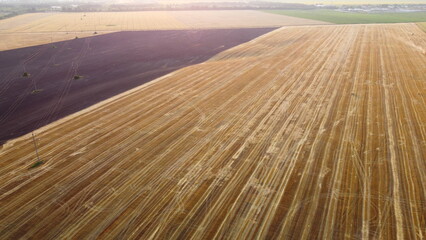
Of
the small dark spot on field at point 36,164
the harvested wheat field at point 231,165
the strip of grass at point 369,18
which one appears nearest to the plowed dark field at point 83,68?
the harvested wheat field at point 231,165

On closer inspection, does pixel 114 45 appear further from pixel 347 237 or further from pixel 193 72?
pixel 347 237

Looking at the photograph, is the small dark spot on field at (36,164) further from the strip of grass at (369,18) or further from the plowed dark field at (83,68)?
the strip of grass at (369,18)

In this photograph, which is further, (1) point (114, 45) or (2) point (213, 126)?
(1) point (114, 45)

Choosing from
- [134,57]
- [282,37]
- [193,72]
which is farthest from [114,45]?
[282,37]

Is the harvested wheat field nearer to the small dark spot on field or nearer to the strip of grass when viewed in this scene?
the small dark spot on field

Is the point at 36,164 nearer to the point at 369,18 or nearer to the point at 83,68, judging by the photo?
the point at 83,68

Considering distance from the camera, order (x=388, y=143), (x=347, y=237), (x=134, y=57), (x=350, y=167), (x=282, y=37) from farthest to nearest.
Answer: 1. (x=282, y=37)
2. (x=134, y=57)
3. (x=388, y=143)
4. (x=350, y=167)
5. (x=347, y=237)

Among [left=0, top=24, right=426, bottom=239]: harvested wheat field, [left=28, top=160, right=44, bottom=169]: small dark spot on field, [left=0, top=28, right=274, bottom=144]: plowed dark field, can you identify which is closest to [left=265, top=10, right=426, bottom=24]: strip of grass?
[left=0, top=28, right=274, bottom=144]: plowed dark field
